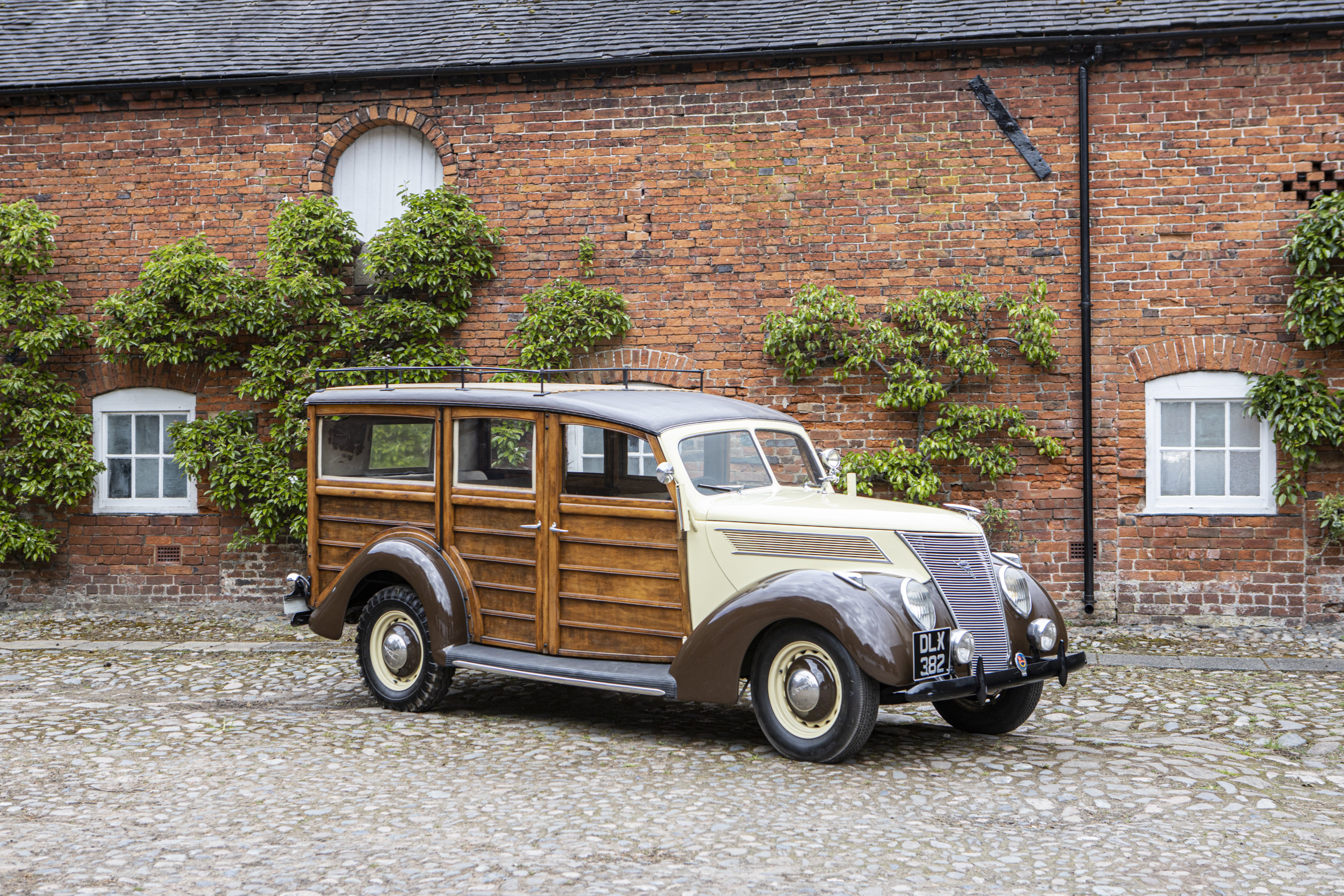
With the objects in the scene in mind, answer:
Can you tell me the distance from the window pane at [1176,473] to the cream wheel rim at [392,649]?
20.9 ft

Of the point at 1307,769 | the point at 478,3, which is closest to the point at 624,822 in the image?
the point at 1307,769

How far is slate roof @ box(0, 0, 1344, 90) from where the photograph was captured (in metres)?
9.59

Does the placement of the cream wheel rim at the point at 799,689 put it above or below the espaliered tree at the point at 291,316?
below

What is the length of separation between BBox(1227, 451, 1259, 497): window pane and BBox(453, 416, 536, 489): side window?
622 centimetres

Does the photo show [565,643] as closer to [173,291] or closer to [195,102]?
[173,291]

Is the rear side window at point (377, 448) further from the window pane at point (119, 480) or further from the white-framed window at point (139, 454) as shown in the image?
the window pane at point (119, 480)

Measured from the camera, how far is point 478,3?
11.5 meters

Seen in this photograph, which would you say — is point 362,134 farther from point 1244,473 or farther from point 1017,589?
point 1244,473

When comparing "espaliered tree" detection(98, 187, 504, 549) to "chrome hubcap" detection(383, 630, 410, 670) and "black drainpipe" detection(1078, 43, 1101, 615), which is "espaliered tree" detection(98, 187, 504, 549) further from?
"black drainpipe" detection(1078, 43, 1101, 615)

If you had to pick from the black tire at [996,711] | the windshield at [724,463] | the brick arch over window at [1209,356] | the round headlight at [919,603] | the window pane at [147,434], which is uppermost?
the brick arch over window at [1209,356]

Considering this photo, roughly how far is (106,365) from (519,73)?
4.76 metres

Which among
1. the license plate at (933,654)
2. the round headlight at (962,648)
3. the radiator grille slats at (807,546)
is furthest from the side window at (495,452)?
the round headlight at (962,648)

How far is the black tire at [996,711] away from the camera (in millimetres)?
5863

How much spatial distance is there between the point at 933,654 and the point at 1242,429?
559cm
